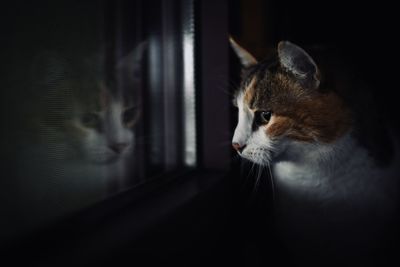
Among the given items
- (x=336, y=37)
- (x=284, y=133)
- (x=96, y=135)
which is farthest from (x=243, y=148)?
(x=336, y=37)

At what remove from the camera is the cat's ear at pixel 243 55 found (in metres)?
0.79

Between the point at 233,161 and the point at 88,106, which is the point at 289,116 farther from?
the point at 88,106

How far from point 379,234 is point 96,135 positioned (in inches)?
29.3

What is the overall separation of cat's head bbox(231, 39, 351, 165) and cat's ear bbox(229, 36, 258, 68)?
0.34 feet

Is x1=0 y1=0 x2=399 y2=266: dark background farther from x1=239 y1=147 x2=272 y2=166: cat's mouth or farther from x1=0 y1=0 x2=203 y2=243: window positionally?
x1=239 y1=147 x2=272 y2=166: cat's mouth

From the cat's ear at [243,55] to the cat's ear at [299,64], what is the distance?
0.12 m

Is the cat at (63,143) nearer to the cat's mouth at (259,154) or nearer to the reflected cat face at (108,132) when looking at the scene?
the reflected cat face at (108,132)

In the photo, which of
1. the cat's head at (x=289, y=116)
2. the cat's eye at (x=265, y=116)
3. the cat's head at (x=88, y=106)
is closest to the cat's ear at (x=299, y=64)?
the cat's head at (x=289, y=116)

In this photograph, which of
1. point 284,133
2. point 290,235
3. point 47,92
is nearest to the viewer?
point 47,92

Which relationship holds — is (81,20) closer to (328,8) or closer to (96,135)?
(96,135)

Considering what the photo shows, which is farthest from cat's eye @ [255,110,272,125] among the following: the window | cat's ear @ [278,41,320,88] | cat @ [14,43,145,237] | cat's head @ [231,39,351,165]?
cat @ [14,43,145,237]

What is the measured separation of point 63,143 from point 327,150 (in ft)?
1.88

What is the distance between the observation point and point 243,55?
822 mm

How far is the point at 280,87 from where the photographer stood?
2.36 feet
